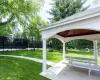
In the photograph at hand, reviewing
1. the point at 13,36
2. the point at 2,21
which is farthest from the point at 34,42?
the point at 2,21

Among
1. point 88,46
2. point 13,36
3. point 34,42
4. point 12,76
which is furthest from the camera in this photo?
point 88,46

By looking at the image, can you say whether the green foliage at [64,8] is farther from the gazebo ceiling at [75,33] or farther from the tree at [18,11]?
the gazebo ceiling at [75,33]

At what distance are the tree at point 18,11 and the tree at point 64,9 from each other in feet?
46.5

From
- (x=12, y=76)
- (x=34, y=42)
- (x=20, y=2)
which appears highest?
(x=20, y=2)

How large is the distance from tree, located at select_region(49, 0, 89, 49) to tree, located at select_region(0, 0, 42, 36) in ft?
46.5

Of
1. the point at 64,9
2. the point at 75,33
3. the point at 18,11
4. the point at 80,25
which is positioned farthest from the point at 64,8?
the point at 80,25

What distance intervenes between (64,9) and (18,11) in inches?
714

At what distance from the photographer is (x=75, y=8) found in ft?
110

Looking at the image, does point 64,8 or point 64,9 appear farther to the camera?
point 64,8

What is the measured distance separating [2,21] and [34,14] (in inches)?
178

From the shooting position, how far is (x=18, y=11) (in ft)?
54.9

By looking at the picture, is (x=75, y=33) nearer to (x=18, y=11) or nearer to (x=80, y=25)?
(x=80, y=25)

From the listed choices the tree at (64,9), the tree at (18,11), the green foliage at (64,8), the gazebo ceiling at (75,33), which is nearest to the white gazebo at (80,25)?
the gazebo ceiling at (75,33)

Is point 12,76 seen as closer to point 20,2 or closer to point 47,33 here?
point 47,33
